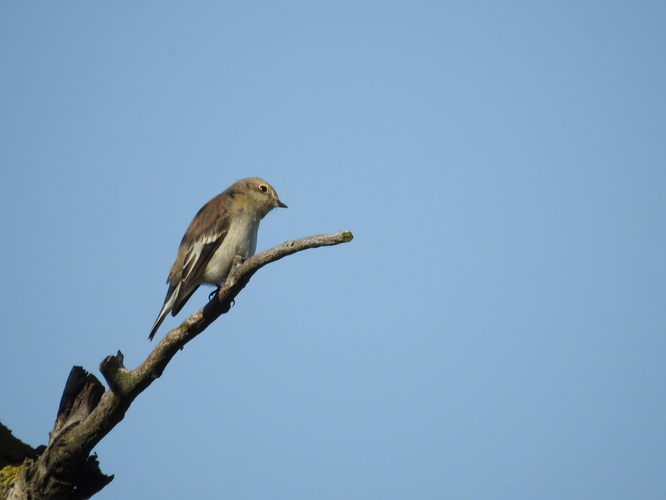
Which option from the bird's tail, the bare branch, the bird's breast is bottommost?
the bare branch

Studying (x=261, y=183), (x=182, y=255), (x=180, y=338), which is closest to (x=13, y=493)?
(x=180, y=338)

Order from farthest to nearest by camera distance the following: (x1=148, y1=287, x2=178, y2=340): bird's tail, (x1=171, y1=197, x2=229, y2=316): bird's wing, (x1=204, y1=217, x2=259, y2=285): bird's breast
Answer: (x1=204, y1=217, x2=259, y2=285): bird's breast
(x1=171, y1=197, x2=229, y2=316): bird's wing
(x1=148, y1=287, x2=178, y2=340): bird's tail

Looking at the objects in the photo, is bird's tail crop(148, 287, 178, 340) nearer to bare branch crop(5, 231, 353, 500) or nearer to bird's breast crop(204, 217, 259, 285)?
bird's breast crop(204, 217, 259, 285)

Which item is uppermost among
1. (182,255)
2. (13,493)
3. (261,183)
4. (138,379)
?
(261,183)

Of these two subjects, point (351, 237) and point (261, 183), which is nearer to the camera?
point (351, 237)

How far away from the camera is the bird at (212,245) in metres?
9.45

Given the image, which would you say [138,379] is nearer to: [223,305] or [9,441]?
[223,305]

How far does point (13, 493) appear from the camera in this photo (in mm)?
6125

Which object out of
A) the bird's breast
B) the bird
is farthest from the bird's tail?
the bird's breast

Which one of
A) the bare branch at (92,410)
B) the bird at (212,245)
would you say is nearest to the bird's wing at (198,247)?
the bird at (212,245)

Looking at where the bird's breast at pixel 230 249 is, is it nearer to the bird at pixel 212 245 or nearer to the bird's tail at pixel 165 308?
the bird at pixel 212 245

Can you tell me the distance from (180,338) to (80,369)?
37.6 inches

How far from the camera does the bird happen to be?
9.45 m

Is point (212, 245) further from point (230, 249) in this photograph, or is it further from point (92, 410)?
point (92, 410)
